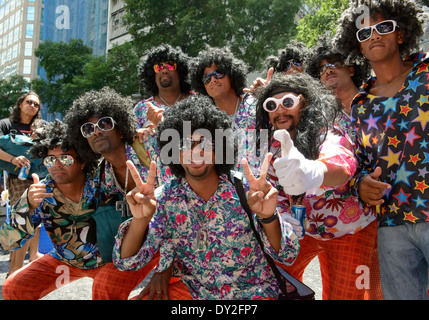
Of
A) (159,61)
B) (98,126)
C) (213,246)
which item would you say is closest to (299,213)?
(213,246)

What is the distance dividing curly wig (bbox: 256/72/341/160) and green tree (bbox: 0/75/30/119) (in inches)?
1040

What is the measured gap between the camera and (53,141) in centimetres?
326

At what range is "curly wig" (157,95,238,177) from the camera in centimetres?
257

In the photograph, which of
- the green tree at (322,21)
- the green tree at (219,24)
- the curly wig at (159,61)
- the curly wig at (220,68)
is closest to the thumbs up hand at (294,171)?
the curly wig at (220,68)

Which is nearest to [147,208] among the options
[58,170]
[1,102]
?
[58,170]

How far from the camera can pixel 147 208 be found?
2248 mm

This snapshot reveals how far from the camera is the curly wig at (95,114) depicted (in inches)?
128

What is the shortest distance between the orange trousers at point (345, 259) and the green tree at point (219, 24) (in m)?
11.5

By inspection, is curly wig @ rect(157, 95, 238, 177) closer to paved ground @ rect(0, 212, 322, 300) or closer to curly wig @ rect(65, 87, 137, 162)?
curly wig @ rect(65, 87, 137, 162)

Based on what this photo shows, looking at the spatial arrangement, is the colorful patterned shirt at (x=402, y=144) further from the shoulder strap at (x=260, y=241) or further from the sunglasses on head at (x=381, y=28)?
the shoulder strap at (x=260, y=241)

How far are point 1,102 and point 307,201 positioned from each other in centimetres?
2813

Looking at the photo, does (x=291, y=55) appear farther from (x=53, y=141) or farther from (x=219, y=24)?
(x=219, y=24)
